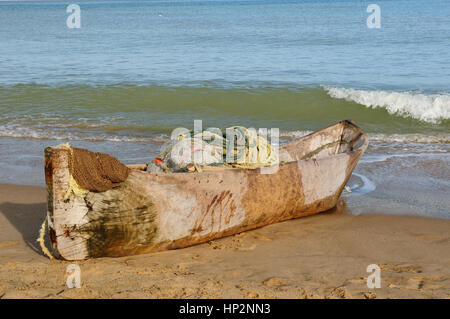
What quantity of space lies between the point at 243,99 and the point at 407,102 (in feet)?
13.0

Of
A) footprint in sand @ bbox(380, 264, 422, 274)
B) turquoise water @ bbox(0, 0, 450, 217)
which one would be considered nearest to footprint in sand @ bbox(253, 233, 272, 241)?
footprint in sand @ bbox(380, 264, 422, 274)

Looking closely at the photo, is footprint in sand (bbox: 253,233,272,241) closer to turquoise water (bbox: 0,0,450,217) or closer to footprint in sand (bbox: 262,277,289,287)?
footprint in sand (bbox: 262,277,289,287)

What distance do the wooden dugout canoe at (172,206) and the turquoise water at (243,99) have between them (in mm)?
1061

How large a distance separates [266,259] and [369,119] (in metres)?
7.71

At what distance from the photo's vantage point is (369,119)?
36.0 ft

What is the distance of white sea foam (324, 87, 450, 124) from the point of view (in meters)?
10.7

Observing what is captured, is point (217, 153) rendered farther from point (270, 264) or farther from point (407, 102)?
point (407, 102)

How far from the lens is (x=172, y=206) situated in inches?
159

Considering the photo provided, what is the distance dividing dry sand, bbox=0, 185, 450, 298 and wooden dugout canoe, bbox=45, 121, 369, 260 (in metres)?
0.12

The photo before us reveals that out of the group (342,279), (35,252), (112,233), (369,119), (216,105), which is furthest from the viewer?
(216,105)

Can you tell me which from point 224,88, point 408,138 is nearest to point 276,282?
Answer: point 408,138

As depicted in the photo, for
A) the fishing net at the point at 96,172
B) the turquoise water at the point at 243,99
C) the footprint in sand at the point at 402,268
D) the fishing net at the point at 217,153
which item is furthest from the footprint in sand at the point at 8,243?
the footprint in sand at the point at 402,268

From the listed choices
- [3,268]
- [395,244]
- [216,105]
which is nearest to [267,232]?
[395,244]
